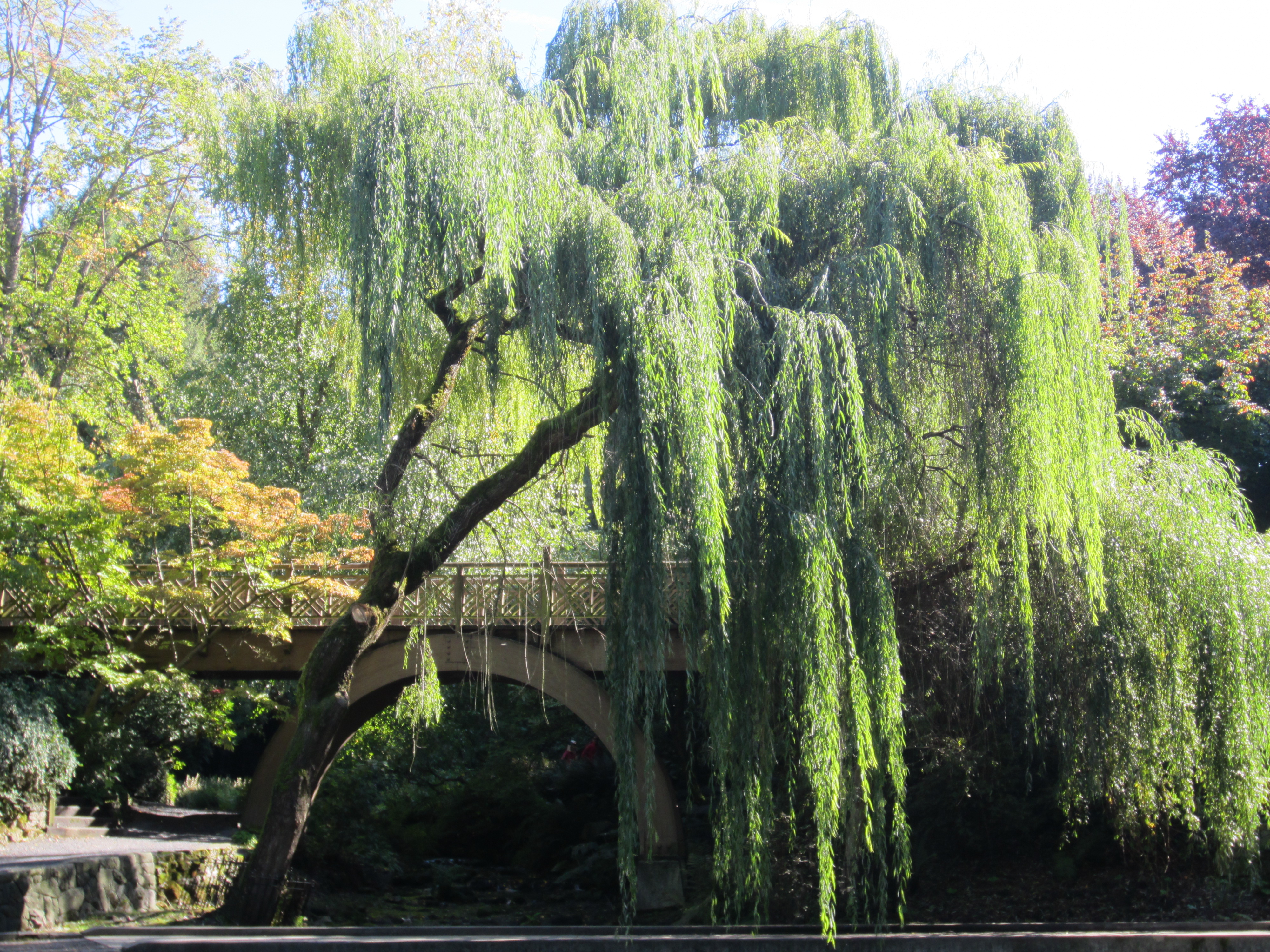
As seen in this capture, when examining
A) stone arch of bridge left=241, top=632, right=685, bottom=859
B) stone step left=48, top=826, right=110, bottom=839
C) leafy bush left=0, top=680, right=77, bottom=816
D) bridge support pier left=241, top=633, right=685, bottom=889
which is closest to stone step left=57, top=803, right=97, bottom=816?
stone step left=48, top=826, right=110, bottom=839

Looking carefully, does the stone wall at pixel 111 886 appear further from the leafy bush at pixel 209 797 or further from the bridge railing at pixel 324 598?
the leafy bush at pixel 209 797

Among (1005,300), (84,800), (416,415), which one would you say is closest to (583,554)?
(416,415)

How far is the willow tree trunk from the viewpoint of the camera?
8062 millimetres

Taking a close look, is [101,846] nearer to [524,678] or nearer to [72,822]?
[72,822]

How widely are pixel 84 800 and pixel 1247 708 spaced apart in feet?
48.2

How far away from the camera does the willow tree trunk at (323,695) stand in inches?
317

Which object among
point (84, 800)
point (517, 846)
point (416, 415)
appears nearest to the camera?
point (416, 415)

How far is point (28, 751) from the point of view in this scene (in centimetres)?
1190

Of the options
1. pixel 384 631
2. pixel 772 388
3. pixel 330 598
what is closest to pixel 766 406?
pixel 772 388

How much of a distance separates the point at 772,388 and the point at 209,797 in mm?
17357

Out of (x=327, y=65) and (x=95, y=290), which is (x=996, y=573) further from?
(x=95, y=290)

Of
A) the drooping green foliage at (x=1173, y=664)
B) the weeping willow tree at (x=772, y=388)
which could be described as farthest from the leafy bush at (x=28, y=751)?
the drooping green foliage at (x=1173, y=664)

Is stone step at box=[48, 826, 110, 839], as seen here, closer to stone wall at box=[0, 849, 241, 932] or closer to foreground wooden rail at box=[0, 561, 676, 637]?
stone wall at box=[0, 849, 241, 932]

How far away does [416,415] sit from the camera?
802 cm
